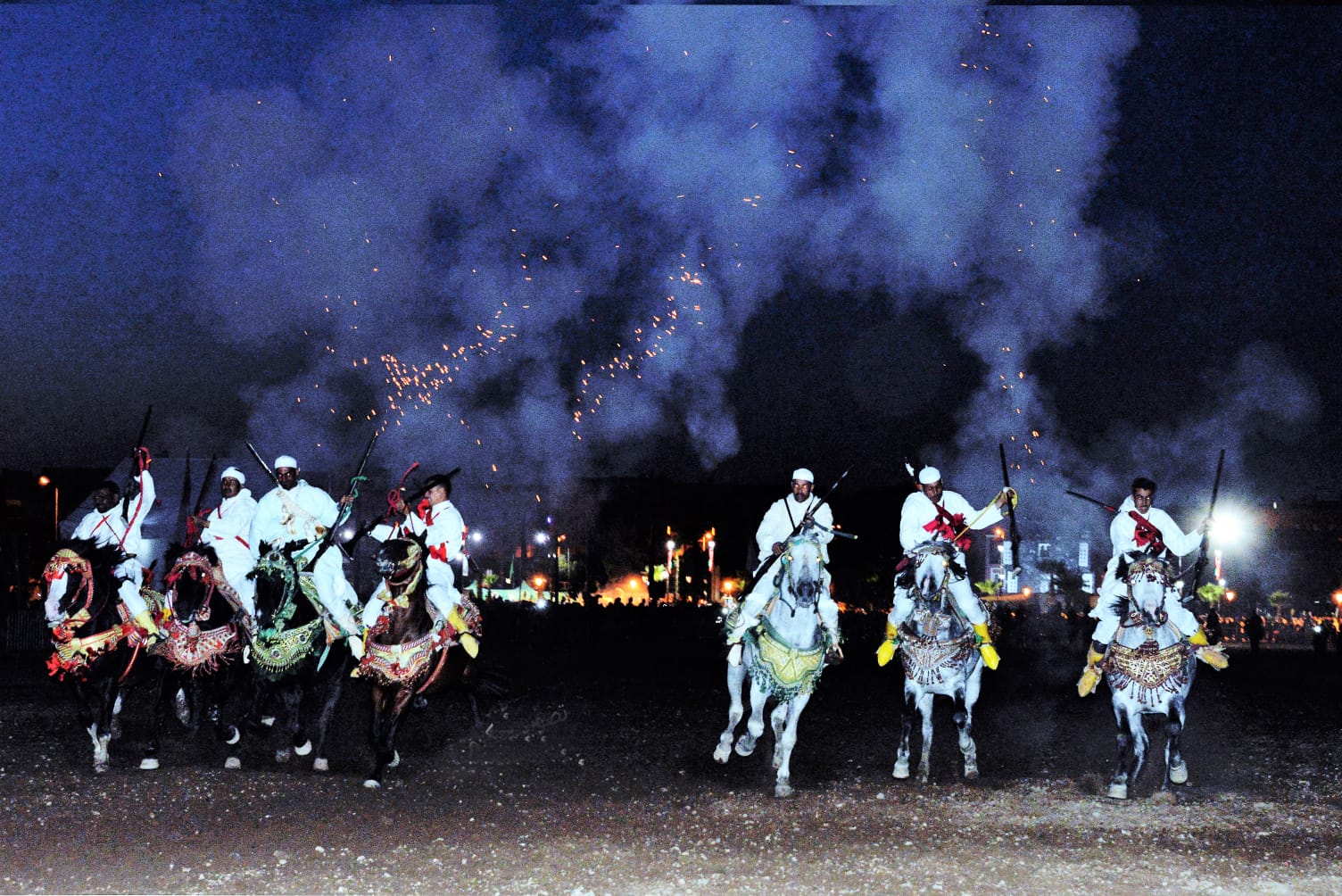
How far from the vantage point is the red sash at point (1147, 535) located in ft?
31.6

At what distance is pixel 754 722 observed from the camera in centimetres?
1058

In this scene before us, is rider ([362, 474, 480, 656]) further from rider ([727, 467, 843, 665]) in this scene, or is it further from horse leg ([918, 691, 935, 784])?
horse leg ([918, 691, 935, 784])

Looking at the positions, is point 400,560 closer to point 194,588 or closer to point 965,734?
point 194,588

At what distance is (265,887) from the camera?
255 inches

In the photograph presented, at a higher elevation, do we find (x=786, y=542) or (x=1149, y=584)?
(x=786, y=542)

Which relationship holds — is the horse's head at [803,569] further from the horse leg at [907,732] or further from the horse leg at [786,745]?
the horse leg at [907,732]

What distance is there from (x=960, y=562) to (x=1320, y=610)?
6510 centimetres

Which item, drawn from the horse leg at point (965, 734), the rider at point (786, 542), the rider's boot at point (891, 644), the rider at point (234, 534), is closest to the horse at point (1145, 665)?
the horse leg at point (965, 734)

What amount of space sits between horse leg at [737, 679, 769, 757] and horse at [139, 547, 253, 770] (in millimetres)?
4987

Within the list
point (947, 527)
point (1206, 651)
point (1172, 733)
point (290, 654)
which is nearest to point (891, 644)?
point (947, 527)

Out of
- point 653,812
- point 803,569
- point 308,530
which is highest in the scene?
point 308,530

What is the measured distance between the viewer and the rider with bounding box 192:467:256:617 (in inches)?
434

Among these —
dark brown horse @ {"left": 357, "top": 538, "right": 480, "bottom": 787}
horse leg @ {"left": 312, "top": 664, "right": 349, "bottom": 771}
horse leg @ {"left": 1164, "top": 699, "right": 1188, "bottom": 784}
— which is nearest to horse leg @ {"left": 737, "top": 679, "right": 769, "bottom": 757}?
dark brown horse @ {"left": 357, "top": 538, "right": 480, "bottom": 787}

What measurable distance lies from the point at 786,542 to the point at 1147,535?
3.38 meters
